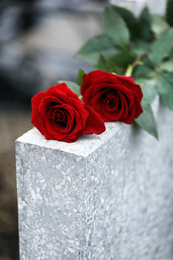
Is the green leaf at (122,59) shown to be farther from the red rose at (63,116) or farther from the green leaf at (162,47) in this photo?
the red rose at (63,116)

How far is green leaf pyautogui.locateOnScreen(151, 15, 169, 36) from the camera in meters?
1.17

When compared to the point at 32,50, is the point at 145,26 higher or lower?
higher

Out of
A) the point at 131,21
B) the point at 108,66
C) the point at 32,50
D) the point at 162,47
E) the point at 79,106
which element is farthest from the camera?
the point at 32,50

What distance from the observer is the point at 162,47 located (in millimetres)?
1020

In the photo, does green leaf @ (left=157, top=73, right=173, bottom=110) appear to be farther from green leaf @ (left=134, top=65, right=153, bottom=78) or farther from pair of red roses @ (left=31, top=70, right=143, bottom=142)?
pair of red roses @ (left=31, top=70, right=143, bottom=142)

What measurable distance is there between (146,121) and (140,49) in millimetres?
368

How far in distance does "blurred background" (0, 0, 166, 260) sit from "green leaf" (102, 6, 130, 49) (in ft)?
4.65

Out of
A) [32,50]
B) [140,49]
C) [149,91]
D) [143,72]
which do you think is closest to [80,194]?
[149,91]

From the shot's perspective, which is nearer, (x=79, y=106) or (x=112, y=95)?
(x=79, y=106)

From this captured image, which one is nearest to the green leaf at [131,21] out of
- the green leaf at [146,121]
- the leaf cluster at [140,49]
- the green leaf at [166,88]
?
the leaf cluster at [140,49]

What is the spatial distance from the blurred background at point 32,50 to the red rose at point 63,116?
5.47 ft

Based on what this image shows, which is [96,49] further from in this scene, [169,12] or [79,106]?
[79,106]

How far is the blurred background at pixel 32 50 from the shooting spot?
2.78m

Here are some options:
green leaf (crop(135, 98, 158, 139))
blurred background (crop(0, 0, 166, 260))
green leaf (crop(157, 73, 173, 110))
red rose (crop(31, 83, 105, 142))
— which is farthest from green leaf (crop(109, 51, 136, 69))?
blurred background (crop(0, 0, 166, 260))
